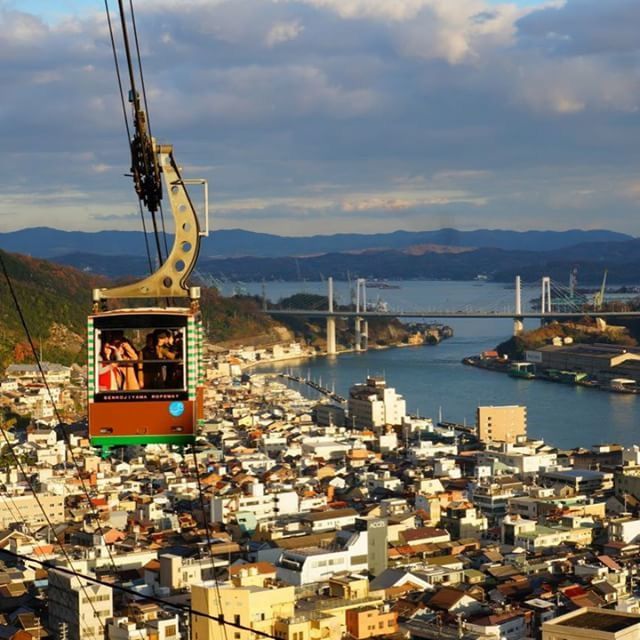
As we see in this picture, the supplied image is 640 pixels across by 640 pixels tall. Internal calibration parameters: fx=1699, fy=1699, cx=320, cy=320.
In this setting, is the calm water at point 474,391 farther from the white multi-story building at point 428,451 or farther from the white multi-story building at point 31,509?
the white multi-story building at point 31,509

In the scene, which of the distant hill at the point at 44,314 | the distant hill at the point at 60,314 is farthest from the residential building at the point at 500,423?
the distant hill at the point at 44,314

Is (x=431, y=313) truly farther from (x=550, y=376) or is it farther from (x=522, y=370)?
(x=550, y=376)

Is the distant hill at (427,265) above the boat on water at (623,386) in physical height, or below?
above

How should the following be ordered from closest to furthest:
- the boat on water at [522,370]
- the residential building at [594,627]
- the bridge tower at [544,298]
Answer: the residential building at [594,627]
the boat on water at [522,370]
the bridge tower at [544,298]

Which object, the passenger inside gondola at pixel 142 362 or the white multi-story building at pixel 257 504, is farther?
the white multi-story building at pixel 257 504

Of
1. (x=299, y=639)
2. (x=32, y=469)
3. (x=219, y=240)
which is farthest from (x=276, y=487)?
(x=219, y=240)

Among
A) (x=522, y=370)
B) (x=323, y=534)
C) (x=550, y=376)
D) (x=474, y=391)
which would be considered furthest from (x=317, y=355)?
(x=323, y=534)

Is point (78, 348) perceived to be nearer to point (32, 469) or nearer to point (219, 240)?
point (32, 469)
